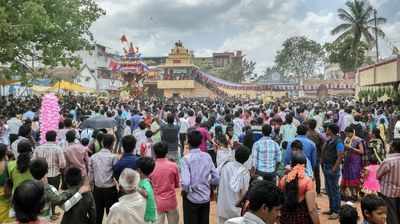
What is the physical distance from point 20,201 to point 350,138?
613cm

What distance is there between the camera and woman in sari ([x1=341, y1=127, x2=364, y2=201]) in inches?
299

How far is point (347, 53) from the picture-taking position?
4412 cm

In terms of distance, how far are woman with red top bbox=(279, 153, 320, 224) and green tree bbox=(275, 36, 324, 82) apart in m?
57.3

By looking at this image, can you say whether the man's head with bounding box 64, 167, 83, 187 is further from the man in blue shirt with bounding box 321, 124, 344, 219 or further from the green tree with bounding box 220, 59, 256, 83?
the green tree with bounding box 220, 59, 256, 83

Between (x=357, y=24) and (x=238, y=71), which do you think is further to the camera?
(x=238, y=71)

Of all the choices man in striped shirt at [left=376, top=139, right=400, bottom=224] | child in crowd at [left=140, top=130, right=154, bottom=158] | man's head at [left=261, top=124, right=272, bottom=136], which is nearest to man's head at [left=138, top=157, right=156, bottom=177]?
man's head at [left=261, top=124, right=272, bottom=136]

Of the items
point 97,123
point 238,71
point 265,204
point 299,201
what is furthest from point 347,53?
point 265,204

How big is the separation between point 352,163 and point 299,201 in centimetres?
389

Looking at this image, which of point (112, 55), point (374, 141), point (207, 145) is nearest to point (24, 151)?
point (207, 145)

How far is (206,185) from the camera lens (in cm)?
510

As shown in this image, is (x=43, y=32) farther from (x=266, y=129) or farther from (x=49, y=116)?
(x=266, y=129)

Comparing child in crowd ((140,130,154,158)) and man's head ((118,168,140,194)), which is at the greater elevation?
man's head ((118,168,140,194))

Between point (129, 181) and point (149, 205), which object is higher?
point (129, 181)

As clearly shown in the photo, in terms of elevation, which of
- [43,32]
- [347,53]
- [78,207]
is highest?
[347,53]
